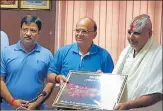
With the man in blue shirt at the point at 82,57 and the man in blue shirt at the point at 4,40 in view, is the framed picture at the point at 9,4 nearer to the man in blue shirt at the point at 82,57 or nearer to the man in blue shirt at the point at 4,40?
the man in blue shirt at the point at 4,40

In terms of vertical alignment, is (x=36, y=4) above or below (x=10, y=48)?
above

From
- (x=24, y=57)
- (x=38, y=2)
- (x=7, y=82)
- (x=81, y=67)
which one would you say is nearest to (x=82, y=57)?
(x=81, y=67)

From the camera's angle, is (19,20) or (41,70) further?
(19,20)

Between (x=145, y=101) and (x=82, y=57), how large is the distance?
0.48m

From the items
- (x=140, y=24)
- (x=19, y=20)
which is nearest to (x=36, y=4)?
(x=19, y=20)

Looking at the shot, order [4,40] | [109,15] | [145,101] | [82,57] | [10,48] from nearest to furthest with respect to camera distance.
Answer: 1. [145,101]
2. [82,57]
3. [10,48]
4. [4,40]
5. [109,15]

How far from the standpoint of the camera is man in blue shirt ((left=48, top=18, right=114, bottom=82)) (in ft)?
5.38

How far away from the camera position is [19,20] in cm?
209

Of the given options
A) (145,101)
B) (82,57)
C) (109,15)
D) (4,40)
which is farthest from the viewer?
(109,15)

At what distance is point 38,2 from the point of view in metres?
2.07

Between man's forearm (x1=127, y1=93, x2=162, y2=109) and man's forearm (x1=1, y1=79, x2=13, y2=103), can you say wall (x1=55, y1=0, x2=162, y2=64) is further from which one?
man's forearm (x1=127, y1=93, x2=162, y2=109)

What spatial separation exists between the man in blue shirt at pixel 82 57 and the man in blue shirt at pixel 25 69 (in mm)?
100

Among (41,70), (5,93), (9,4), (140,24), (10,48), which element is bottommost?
(5,93)

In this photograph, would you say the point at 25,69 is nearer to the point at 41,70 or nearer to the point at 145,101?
the point at 41,70
